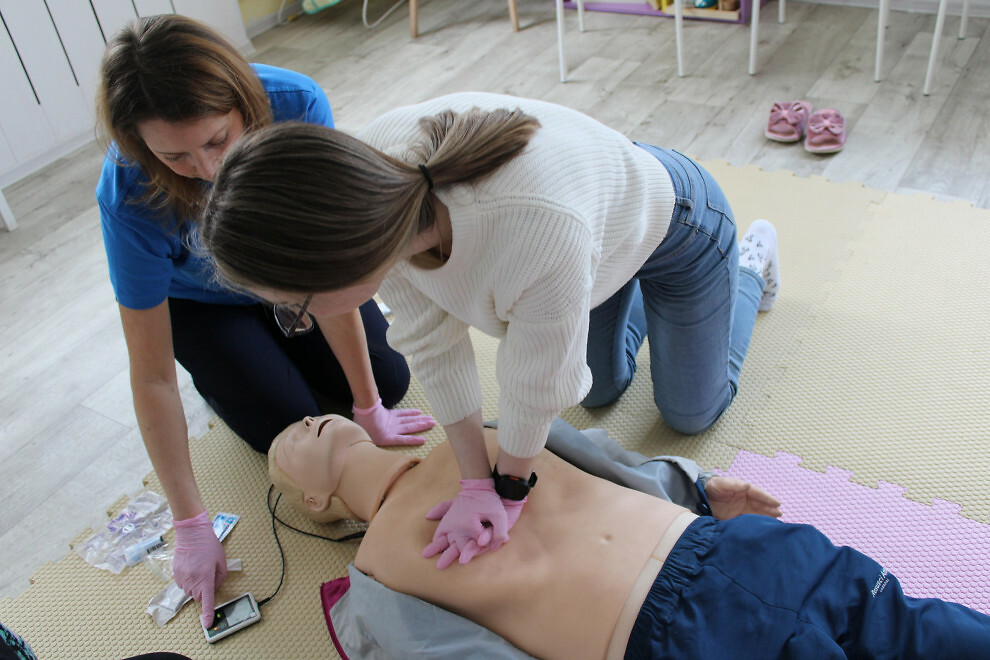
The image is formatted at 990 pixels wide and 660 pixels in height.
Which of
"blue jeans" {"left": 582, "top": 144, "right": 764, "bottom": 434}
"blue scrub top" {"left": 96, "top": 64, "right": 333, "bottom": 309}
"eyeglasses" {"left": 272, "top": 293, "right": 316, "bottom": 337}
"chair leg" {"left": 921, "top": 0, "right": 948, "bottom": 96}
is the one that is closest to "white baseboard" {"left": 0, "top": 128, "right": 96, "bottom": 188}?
"blue scrub top" {"left": 96, "top": 64, "right": 333, "bottom": 309}

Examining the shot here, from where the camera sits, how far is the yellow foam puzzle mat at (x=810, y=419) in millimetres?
1498

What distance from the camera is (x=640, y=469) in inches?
56.2

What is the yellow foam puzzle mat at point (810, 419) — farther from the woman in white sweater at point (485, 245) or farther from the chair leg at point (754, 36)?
the chair leg at point (754, 36)

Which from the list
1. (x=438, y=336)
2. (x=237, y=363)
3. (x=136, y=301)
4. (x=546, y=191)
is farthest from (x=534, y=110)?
(x=237, y=363)

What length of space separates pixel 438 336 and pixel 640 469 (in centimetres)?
48

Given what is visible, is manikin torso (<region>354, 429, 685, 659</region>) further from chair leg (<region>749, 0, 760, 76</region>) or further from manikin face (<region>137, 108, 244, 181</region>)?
chair leg (<region>749, 0, 760, 76</region>)

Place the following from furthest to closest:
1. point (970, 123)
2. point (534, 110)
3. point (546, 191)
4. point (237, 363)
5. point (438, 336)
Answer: point (970, 123)
point (237, 363)
point (438, 336)
point (534, 110)
point (546, 191)

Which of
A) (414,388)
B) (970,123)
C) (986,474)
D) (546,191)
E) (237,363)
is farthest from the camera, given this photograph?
(970,123)

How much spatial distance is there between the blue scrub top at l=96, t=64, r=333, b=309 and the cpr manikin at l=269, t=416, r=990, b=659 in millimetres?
512

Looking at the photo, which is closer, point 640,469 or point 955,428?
point 640,469

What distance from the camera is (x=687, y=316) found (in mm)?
1469

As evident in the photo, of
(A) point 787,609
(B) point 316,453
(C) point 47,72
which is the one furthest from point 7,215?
(A) point 787,609

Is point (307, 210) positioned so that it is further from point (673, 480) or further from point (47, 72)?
point (47, 72)

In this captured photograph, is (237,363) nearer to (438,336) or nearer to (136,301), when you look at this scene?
(136,301)
